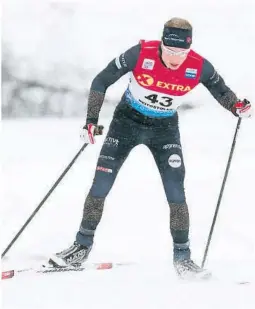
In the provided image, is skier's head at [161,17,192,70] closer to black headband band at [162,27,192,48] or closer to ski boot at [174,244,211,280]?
black headband band at [162,27,192,48]

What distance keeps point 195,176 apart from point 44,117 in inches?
227

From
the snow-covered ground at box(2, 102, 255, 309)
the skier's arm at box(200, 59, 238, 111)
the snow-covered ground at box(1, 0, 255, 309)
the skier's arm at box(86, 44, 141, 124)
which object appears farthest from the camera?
the skier's arm at box(200, 59, 238, 111)

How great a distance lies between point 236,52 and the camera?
15.3m

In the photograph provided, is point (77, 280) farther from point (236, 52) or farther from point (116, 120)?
point (236, 52)

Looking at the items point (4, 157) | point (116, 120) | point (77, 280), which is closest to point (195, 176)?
point (4, 157)

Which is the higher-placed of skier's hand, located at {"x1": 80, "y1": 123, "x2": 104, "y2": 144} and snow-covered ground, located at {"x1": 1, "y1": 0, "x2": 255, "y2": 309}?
skier's hand, located at {"x1": 80, "y1": 123, "x2": 104, "y2": 144}

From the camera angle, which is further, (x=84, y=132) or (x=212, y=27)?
(x=212, y=27)

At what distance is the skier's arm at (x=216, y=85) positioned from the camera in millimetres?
5043

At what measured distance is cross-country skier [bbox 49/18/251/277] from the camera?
4.90 metres

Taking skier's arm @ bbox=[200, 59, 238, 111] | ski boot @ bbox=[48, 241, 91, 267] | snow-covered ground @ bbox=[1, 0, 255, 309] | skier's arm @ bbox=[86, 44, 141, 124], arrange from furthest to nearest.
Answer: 1. ski boot @ bbox=[48, 241, 91, 267]
2. skier's arm @ bbox=[200, 59, 238, 111]
3. skier's arm @ bbox=[86, 44, 141, 124]
4. snow-covered ground @ bbox=[1, 0, 255, 309]

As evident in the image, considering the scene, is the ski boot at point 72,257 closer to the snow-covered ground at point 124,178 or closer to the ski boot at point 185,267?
the snow-covered ground at point 124,178

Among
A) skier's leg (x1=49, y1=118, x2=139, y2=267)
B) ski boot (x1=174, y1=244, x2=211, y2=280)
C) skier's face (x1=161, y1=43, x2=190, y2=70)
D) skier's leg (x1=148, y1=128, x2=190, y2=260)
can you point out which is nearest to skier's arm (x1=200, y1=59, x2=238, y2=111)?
skier's face (x1=161, y1=43, x2=190, y2=70)

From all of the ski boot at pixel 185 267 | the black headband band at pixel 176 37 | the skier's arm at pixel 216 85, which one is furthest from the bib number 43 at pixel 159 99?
the ski boot at pixel 185 267

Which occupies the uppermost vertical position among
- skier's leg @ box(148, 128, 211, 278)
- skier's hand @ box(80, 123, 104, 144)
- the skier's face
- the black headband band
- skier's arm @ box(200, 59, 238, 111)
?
the black headband band
